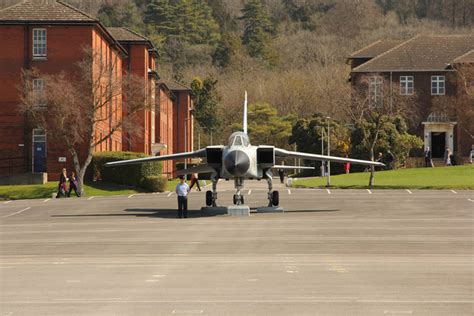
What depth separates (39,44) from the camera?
67562 mm

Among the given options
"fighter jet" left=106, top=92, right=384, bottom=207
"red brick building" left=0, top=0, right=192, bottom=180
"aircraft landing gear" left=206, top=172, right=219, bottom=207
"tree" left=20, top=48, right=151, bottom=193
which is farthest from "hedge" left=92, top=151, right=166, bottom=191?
"aircraft landing gear" left=206, top=172, right=219, bottom=207

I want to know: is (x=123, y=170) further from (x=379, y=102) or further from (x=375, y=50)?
(x=375, y=50)

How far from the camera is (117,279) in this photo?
Result: 19391 mm

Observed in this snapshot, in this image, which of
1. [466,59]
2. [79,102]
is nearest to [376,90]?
[466,59]

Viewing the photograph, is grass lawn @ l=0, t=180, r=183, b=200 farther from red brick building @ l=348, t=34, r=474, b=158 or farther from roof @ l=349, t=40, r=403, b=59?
roof @ l=349, t=40, r=403, b=59

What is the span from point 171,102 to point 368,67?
959 inches

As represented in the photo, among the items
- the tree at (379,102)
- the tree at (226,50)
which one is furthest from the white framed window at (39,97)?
the tree at (226,50)

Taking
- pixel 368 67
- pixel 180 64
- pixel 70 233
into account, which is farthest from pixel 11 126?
pixel 180 64

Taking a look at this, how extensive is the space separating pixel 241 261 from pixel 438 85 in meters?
83.3

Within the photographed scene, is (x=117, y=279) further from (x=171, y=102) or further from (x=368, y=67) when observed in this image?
(x=171, y=102)

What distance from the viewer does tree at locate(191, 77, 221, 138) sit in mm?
133750

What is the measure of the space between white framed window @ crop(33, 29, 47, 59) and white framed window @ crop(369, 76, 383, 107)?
39.4 meters

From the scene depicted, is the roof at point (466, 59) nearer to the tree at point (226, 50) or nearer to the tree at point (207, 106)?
the tree at point (207, 106)

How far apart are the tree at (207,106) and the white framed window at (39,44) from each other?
65.0m
